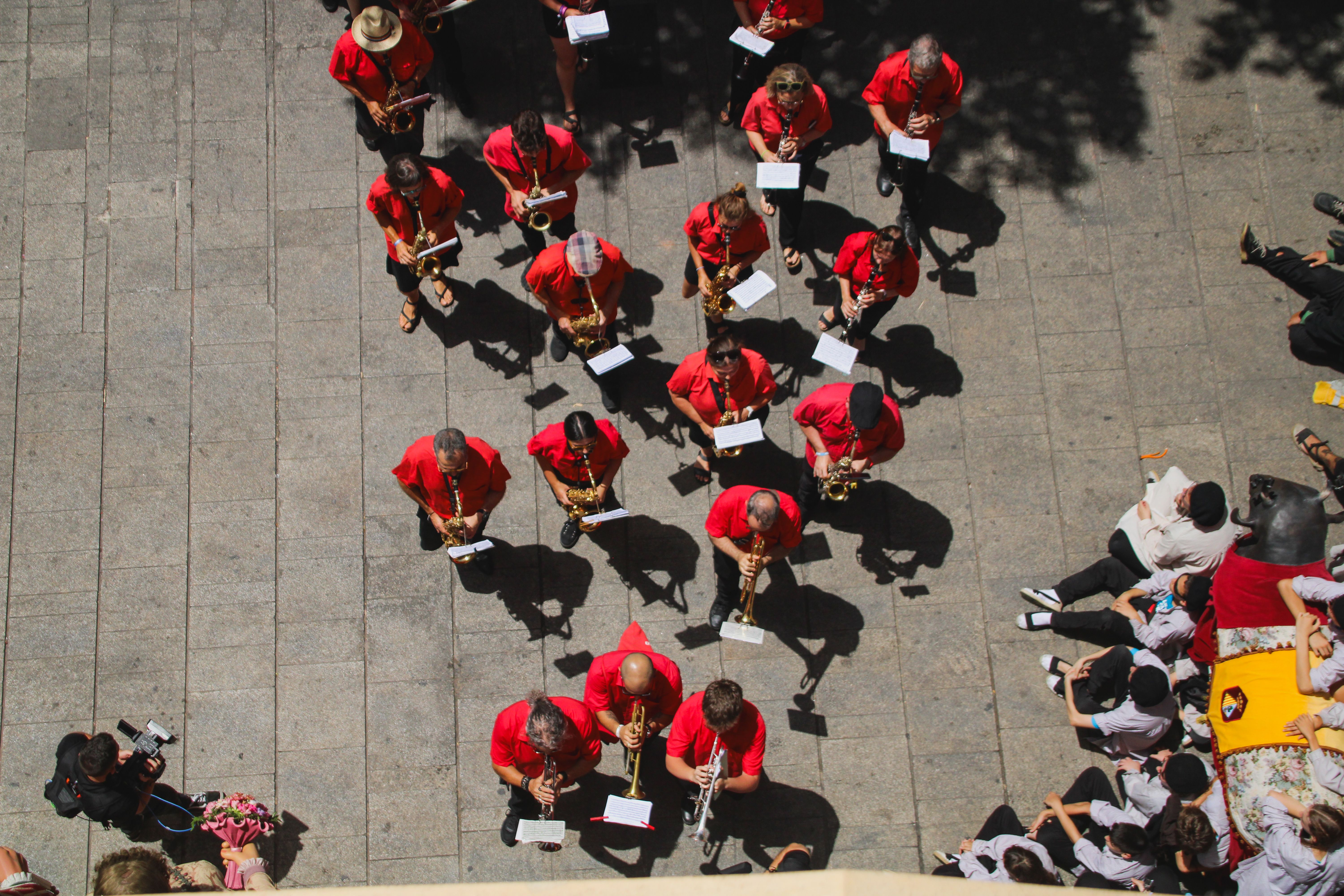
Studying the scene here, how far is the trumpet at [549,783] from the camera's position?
6207mm

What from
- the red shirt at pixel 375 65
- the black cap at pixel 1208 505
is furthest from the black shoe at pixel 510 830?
the red shirt at pixel 375 65

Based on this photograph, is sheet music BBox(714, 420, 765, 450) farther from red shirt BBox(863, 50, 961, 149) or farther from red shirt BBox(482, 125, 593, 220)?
red shirt BBox(863, 50, 961, 149)

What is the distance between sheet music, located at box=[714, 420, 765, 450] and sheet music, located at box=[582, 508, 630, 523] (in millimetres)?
844

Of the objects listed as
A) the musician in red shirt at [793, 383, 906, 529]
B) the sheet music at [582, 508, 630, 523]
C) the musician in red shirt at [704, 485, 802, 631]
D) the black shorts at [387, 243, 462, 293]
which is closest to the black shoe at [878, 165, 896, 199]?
the musician in red shirt at [793, 383, 906, 529]

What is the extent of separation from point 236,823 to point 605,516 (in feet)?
11.7

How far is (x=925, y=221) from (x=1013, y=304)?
1095mm

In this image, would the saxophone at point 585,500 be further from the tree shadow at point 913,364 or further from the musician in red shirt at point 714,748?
the tree shadow at point 913,364

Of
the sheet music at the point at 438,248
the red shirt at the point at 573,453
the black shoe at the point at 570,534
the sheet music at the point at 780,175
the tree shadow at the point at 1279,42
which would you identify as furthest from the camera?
the tree shadow at the point at 1279,42

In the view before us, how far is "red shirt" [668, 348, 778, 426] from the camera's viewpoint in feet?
22.9

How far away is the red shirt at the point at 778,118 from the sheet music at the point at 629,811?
16.9ft

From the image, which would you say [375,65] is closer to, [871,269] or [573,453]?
[573,453]

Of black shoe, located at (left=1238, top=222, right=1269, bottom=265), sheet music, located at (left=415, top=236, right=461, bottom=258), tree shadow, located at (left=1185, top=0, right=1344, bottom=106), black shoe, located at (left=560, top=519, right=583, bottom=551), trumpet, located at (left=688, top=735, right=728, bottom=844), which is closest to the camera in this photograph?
trumpet, located at (left=688, top=735, right=728, bottom=844)

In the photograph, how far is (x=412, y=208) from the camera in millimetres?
7324

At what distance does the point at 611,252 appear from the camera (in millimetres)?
7223
